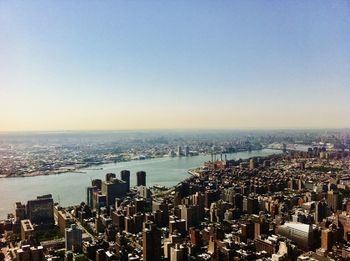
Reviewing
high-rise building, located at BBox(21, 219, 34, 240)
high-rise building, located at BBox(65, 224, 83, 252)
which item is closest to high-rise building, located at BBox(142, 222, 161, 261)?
high-rise building, located at BBox(65, 224, 83, 252)

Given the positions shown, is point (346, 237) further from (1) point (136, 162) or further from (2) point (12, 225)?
(1) point (136, 162)

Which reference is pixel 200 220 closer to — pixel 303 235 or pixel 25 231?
pixel 303 235

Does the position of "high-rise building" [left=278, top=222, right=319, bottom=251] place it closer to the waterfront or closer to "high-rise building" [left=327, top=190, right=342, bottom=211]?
"high-rise building" [left=327, top=190, right=342, bottom=211]

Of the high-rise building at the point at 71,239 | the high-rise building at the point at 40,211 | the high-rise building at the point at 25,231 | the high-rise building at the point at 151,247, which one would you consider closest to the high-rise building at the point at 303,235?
the high-rise building at the point at 151,247

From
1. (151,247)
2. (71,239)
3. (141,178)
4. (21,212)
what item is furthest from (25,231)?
(141,178)

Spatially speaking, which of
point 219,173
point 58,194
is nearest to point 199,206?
point 58,194
